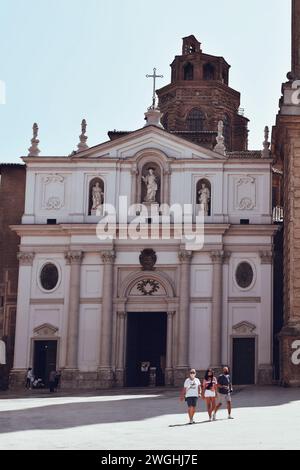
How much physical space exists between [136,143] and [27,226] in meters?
6.83

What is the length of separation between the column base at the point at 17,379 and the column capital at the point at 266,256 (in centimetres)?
1259

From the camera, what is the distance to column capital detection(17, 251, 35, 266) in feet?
137

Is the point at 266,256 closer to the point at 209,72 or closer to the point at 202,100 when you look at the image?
the point at 202,100

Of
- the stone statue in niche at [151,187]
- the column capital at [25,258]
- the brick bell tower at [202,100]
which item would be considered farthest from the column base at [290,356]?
the brick bell tower at [202,100]

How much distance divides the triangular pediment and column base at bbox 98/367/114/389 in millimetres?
10444

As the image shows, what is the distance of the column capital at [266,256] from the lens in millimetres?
40906

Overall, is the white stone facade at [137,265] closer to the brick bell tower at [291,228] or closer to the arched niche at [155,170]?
the arched niche at [155,170]

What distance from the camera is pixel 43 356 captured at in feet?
135

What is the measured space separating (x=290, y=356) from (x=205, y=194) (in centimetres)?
1048

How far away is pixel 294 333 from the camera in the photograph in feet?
114

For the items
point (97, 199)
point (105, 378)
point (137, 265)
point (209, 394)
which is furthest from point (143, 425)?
point (97, 199)

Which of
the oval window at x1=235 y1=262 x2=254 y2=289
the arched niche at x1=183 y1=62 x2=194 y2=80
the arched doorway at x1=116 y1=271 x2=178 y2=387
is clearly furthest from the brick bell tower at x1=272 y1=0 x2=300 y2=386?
the arched niche at x1=183 y1=62 x2=194 y2=80
